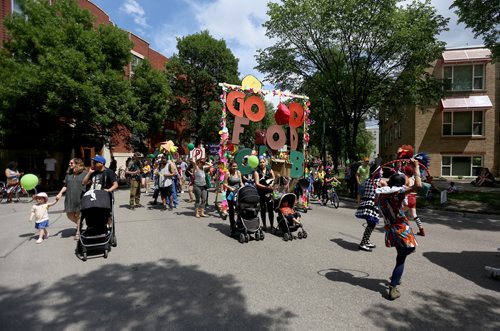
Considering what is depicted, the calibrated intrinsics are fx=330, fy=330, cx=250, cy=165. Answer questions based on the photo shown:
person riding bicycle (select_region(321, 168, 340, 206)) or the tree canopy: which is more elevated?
the tree canopy

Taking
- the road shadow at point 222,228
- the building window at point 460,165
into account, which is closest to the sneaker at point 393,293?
the road shadow at point 222,228

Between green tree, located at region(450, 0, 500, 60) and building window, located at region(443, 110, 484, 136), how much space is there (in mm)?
14546

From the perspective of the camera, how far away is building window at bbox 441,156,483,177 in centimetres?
2566

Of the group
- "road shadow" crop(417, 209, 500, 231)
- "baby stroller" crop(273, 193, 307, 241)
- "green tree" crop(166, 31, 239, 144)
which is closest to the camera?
"baby stroller" crop(273, 193, 307, 241)

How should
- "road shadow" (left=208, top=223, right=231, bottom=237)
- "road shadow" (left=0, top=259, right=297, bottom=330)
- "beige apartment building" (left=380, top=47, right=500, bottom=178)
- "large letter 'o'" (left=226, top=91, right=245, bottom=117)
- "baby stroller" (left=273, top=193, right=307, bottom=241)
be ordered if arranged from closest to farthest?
1. "road shadow" (left=0, top=259, right=297, bottom=330)
2. "baby stroller" (left=273, top=193, right=307, bottom=241)
3. "road shadow" (left=208, top=223, right=231, bottom=237)
4. "large letter 'o'" (left=226, top=91, right=245, bottom=117)
5. "beige apartment building" (left=380, top=47, right=500, bottom=178)

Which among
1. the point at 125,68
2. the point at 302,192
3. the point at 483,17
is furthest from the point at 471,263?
the point at 125,68

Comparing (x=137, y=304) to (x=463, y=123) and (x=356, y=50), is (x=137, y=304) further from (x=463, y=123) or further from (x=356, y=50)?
(x=463, y=123)

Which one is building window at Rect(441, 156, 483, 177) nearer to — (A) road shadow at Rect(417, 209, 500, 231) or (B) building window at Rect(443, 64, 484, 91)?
(B) building window at Rect(443, 64, 484, 91)

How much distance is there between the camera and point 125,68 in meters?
31.0

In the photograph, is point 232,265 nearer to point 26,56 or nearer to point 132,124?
point 132,124

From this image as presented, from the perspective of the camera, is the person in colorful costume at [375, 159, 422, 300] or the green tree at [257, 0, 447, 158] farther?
the green tree at [257, 0, 447, 158]

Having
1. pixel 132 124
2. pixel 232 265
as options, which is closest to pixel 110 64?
pixel 132 124

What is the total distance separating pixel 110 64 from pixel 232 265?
1717cm

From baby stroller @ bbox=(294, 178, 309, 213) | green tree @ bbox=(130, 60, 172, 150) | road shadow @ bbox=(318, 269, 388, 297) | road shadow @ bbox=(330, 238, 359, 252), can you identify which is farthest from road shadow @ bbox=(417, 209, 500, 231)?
green tree @ bbox=(130, 60, 172, 150)
